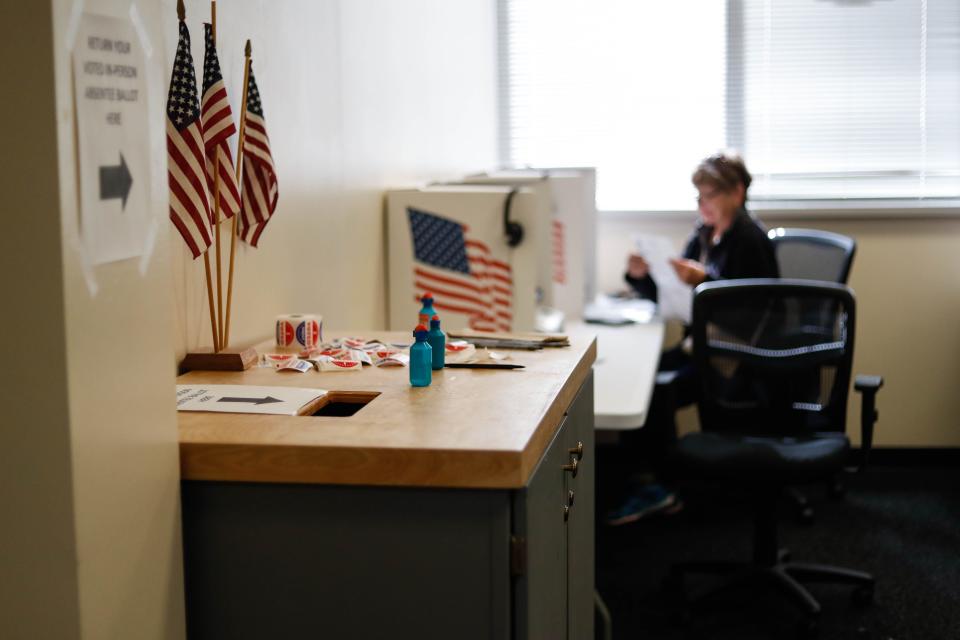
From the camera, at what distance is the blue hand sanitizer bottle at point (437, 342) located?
6.18 feet

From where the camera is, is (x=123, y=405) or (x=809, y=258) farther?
(x=809, y=258)

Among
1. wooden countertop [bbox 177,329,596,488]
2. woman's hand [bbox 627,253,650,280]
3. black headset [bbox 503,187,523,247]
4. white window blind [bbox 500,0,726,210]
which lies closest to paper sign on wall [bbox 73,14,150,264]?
wooden countertop [bbox 177,329,596,488]

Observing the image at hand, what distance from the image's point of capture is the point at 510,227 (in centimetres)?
311

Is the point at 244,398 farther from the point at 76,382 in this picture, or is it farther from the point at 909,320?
the point at 909,320

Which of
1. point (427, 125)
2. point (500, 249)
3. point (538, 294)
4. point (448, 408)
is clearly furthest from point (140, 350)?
point (427, 125)

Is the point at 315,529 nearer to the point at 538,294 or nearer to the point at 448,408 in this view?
the point at 448,408

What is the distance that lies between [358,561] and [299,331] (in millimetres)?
805

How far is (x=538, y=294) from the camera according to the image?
11.7ft

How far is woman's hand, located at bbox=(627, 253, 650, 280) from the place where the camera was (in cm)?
455

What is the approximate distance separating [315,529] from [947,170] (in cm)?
430

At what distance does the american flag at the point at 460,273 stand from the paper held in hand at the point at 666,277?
1240 millimetres

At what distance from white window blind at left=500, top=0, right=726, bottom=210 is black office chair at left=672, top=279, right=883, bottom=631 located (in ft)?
6.39

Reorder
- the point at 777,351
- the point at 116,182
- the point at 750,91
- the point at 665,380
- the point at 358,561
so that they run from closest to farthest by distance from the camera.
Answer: the point at 116,182, the point at 358,561, the point at 777,351, the point at 665,380, the point at 750,91

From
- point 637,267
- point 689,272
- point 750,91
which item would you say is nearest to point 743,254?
point 689,272
